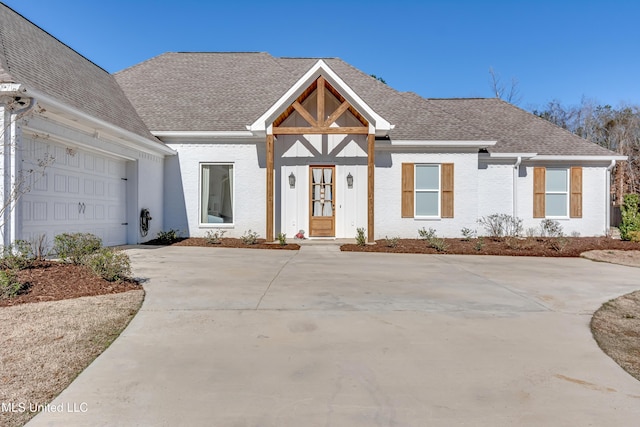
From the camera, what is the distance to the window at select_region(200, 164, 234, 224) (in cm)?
1383

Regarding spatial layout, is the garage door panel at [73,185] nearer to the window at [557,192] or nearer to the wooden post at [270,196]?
the wooden post at [270,196]

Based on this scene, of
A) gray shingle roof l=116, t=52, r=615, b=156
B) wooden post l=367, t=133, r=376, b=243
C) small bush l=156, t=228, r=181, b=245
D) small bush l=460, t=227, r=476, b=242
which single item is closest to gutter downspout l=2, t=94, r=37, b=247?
small bush l=156, t=228, r=181, b=245

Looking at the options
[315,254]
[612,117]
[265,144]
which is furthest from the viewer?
[612,117]

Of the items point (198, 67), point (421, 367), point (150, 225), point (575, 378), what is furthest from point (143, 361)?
point (198, 67)

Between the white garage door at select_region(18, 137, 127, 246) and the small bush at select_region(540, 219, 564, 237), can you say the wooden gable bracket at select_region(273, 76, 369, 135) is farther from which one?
the small bush at select_region(540, 219, 564, 237)

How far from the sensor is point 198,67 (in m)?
17.0

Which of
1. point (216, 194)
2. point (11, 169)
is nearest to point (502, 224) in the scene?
point (216, 194)

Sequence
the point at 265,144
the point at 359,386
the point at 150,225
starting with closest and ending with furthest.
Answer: the point at 359,386 → the point at 150,225 → the point at 265,144

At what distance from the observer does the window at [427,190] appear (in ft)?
45.2

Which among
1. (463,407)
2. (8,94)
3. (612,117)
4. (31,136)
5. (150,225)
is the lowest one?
(463,407)

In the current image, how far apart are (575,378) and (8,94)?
30.4 feet

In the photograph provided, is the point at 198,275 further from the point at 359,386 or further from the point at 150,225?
the point at 150,225

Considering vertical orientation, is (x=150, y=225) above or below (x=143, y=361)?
above

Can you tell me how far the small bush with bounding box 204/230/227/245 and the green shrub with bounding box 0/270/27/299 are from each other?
22.5 ft
